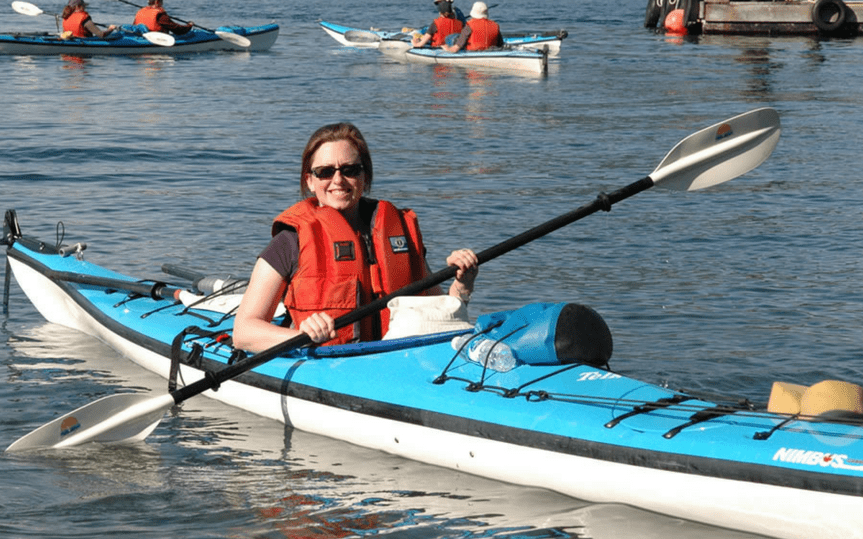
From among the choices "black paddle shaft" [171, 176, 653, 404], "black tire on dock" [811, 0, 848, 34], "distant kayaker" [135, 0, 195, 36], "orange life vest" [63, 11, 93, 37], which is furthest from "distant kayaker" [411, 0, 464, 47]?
"black paddle shaft" [171, 176, 653, 404]

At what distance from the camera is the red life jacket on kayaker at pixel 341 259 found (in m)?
4.55

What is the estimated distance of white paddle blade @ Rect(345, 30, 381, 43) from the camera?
23.1m

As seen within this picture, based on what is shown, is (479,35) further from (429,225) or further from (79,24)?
(429,225)

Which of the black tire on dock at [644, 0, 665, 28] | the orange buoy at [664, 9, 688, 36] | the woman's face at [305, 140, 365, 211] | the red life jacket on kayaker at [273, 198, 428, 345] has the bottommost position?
the red life jacket on kayaker at [273, 198, 428, 345]

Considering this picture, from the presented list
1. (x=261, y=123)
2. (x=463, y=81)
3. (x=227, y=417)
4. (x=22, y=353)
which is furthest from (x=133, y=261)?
(x=463, y=81)

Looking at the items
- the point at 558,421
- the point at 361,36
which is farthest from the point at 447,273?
the point at 361,36

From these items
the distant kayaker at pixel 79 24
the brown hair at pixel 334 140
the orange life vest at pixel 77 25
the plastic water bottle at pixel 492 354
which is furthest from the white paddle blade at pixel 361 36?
the plastic water bottle at pixel 492 354

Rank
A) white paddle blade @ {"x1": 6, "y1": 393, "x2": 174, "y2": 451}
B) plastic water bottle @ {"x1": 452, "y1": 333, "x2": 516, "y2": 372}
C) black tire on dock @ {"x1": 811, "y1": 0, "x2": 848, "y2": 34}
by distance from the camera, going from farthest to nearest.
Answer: black tire on dock @ {"x1": 811, "y1": 0, "x2": 848, "y2": 34}, white paddle blade @ {"x1": 6, "y1": 393, "x2": 174, "y2": 451}, plastic water bottle @ {"x1": 452, "y1": 333, "x2": 516, "y2": 372}

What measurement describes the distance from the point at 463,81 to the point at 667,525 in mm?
15908

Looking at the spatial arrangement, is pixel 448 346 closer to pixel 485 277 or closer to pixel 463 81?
pixel 485 277

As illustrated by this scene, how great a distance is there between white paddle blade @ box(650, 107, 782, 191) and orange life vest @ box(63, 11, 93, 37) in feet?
59.0

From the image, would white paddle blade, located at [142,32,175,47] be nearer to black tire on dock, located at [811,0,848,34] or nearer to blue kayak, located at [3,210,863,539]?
black tire on dock, located at [811,0,848,34]

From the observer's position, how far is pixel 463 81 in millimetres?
19406

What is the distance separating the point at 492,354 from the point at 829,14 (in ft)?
73.0
